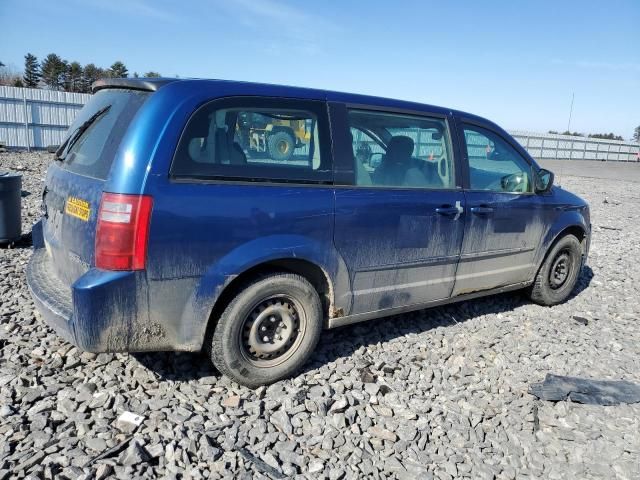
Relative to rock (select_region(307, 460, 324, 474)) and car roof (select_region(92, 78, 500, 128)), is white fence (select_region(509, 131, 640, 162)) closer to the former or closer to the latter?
car roof (select_region(92, 78, 500, 128))

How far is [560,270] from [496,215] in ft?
5.16

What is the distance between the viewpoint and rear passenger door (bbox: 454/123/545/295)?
434 cm

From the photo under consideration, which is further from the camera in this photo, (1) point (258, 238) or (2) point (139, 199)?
(1) point (258, 238)

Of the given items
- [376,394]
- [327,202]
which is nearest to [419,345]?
[376,394]

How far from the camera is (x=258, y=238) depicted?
122 inches

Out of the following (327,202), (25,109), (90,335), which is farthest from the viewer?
(25,109)

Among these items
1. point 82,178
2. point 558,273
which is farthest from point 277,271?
point 558,273

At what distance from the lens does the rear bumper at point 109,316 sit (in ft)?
8.99

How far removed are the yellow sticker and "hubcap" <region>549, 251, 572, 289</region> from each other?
4581 millimetres

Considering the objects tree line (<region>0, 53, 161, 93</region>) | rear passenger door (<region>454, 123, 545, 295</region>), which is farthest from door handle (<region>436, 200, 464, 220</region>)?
tree line (<region>0, 53, 161, 93</region>)

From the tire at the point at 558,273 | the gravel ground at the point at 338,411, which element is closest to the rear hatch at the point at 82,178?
the gravel ground at the point at 338,411

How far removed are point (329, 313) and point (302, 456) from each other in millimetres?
1111

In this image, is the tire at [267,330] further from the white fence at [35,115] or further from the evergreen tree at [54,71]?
the evergreen tree at [54,71]

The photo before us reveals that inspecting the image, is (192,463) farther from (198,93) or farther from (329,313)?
(198,93)
